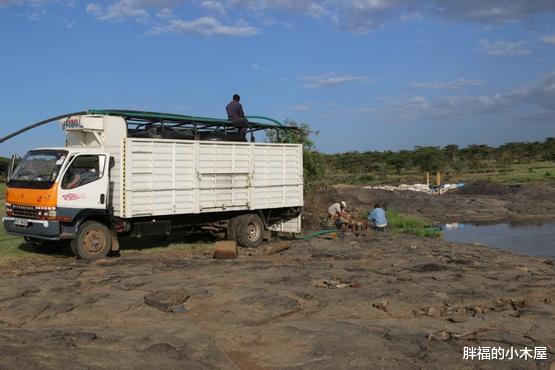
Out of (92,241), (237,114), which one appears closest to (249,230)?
(237,114)

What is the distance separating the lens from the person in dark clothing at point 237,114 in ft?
50.5

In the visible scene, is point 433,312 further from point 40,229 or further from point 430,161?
point 430,161

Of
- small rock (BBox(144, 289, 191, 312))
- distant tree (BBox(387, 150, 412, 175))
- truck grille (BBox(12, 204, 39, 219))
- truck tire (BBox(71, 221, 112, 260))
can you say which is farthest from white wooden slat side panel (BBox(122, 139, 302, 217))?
distant tree (BBox(387, 150, 412, 175))

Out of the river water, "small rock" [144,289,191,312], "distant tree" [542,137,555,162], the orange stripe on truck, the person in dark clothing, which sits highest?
"distant tree" [542,137,555,162]

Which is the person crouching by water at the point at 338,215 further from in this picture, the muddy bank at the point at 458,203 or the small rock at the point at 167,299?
the small rock at the point at 167,299

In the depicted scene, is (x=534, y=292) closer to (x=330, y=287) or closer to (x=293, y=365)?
(x=330, y=287)

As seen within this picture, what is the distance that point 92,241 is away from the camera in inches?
495

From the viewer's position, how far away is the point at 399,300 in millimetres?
8766

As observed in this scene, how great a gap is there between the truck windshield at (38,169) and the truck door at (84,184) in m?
0.24

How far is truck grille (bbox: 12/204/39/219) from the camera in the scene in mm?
12172

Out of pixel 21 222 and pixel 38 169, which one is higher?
pixel 38 169

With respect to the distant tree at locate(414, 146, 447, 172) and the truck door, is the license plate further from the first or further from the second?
the distant tree at locate(414, 146, 447, 172)

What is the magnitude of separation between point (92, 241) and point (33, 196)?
1504 mm

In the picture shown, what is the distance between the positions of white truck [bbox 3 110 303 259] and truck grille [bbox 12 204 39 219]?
0.07ft
